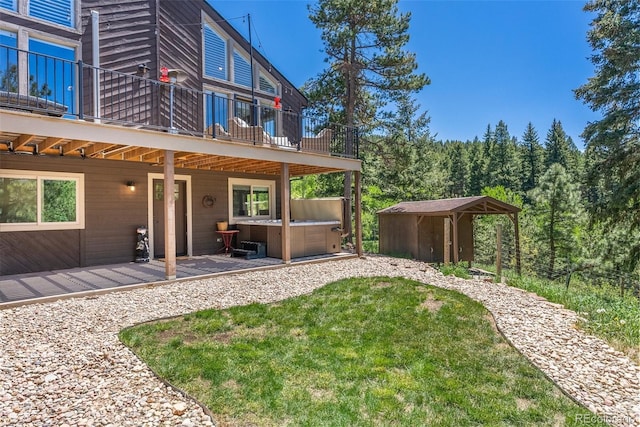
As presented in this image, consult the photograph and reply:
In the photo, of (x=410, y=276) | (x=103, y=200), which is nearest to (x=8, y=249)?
(x=103, y=200)

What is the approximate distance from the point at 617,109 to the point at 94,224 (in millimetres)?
14417

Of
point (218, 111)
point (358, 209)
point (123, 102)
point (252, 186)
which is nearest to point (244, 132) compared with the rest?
point (218, 111)

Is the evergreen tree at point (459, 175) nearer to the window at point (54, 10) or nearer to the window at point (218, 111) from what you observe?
the window at point (218, 111)

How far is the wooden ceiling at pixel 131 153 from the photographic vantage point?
6227 mm

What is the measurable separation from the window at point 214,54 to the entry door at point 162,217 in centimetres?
335

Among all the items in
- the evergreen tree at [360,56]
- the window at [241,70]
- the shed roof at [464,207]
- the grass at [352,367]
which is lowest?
the grass at [352,367]

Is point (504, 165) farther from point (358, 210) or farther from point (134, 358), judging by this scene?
point (134, 358)

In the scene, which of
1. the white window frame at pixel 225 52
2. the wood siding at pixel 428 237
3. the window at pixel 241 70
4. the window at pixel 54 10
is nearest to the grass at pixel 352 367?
the wood siding at pixel 428 237

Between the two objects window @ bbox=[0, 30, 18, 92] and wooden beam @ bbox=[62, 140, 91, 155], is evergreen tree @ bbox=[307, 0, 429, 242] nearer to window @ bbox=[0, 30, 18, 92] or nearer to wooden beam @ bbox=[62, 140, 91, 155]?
wooden beam @ bbox=[62, 140, 91, 155]

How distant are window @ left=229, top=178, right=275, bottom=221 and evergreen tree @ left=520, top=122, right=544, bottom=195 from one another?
40.0m

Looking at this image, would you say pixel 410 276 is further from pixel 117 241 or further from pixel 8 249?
pixel 8 249

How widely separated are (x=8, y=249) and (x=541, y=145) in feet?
170

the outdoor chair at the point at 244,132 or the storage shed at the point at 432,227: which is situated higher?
the outdoor chair at the point at 244,132

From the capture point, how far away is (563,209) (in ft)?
65.4
